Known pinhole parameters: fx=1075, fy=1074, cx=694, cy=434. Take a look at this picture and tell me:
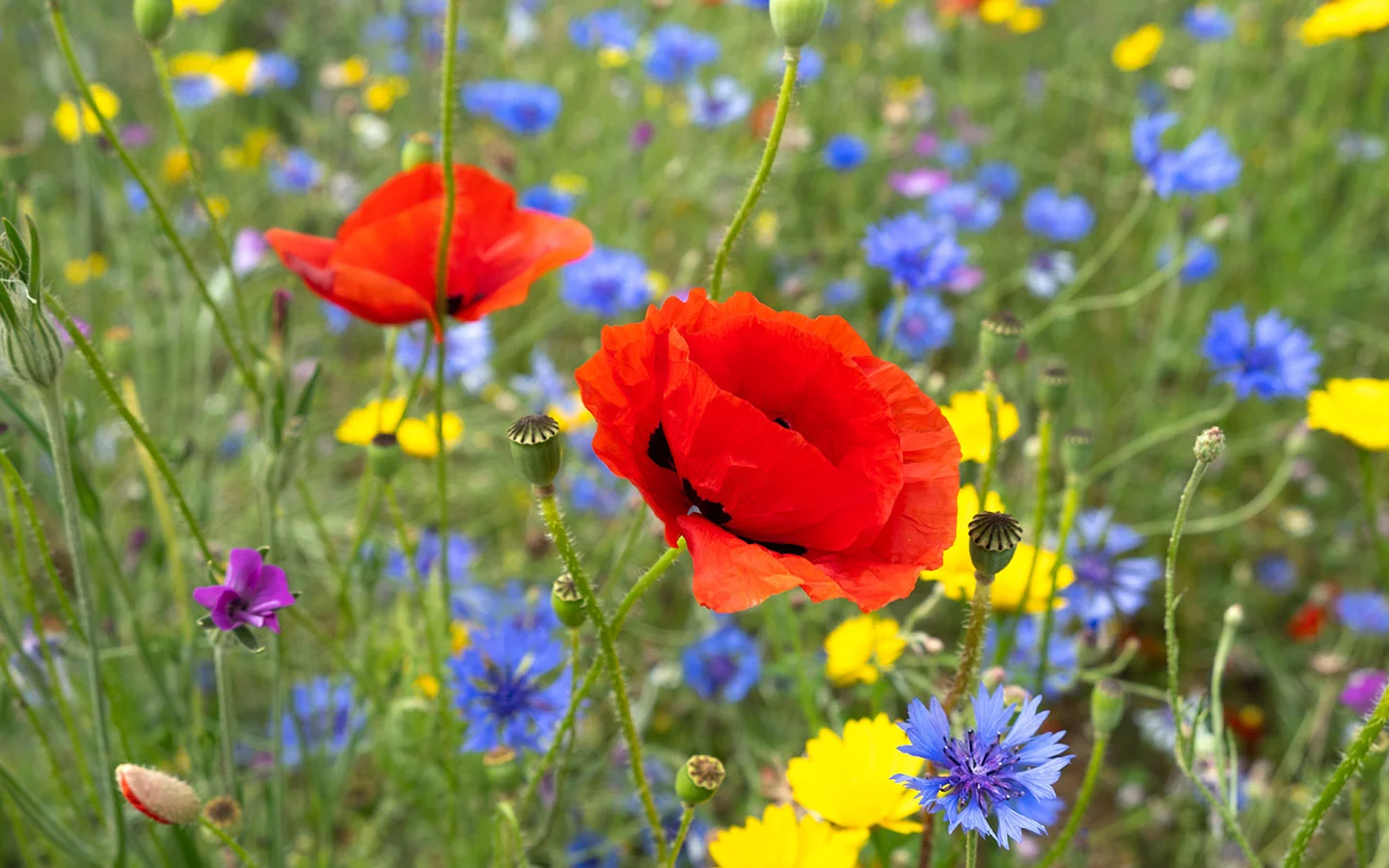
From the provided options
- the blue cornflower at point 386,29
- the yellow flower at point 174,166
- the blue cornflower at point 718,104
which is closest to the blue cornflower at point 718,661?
the blue cornflower at point 718,104

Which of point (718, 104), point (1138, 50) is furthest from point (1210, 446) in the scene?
point (1138, 50)

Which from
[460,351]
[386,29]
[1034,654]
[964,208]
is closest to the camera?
[1034,654]

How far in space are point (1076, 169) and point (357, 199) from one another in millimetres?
1742

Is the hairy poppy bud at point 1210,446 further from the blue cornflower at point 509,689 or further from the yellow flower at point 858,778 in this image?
the blue cornflower at point 509,689

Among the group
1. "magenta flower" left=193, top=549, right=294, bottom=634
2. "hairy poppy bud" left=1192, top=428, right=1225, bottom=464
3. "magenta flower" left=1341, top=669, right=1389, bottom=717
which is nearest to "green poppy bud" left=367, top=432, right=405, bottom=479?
"magenta flower" left=193, top=549, right=294, bottom=634

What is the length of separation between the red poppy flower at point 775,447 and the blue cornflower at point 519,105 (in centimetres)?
168

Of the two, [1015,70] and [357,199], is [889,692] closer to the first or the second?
[357,199]

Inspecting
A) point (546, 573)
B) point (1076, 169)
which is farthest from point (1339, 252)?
point (546, 573)

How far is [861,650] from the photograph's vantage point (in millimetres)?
1064

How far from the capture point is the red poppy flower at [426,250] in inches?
33.9

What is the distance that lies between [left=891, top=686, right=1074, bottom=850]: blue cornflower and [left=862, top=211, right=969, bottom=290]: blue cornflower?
34.6 inches

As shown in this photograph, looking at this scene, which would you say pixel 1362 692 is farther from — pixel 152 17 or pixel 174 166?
pixel 174 166

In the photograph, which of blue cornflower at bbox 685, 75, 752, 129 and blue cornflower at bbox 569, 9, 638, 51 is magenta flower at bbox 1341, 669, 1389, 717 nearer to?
blue cornflower at bbox 685, 75, 752, 129

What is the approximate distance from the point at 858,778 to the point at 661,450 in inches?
12.2
